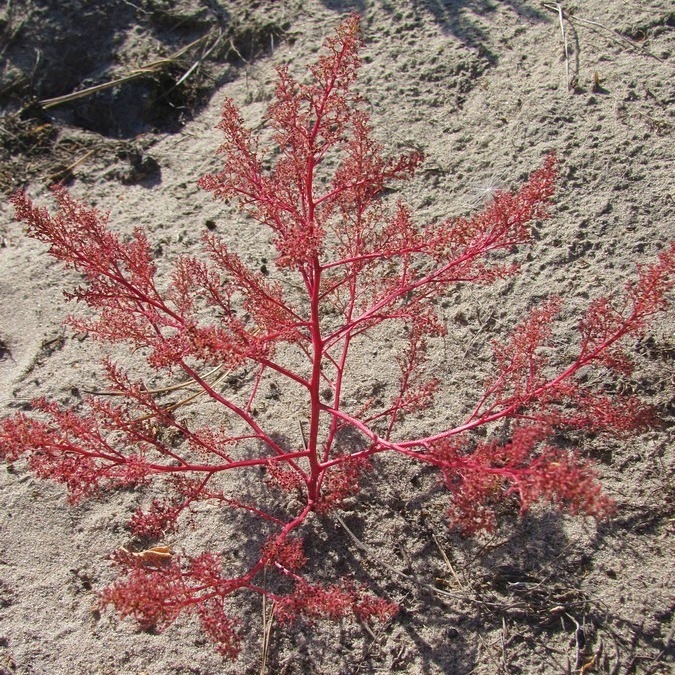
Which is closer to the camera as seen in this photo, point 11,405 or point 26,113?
point 11,405

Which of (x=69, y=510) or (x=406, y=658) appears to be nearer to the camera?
(x=406, y=658)

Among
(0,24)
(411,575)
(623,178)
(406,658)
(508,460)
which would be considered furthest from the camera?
(0,24)

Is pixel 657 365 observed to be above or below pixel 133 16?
below

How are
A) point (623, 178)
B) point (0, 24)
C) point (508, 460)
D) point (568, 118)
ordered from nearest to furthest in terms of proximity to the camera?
point (508, 460)
point (623, 178)
point (568, 118)
point (0, 24)

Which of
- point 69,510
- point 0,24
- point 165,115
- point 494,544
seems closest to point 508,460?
point 494,544

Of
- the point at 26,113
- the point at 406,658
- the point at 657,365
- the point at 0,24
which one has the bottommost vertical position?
the point at 406,658

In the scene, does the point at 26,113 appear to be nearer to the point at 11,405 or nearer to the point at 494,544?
the point at 11,405

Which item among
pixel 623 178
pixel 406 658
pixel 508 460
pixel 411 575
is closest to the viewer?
pixel 508 460

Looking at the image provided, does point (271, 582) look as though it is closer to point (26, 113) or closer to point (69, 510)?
point (69, 510)

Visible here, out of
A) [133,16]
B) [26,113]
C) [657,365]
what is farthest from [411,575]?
[133,16]
